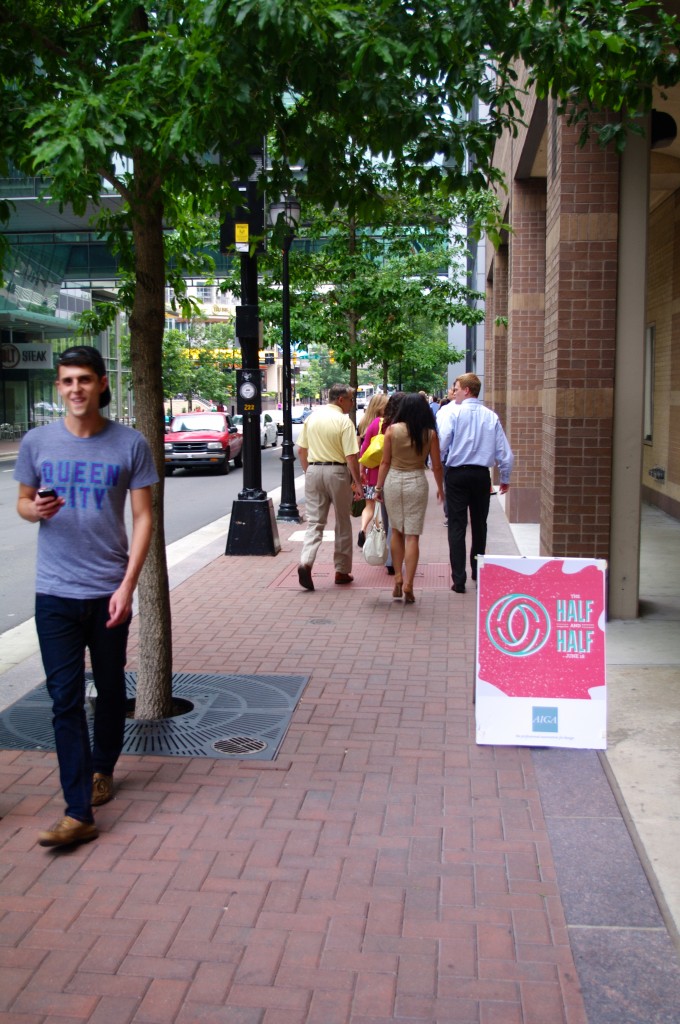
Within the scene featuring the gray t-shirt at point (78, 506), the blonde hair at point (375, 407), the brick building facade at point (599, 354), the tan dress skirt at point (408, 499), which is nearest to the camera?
the gray t-shirt at point (78, 506)

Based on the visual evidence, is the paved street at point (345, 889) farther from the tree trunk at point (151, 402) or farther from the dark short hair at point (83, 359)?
the dark short hair at point (83, 359)

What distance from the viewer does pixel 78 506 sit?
4391 mm

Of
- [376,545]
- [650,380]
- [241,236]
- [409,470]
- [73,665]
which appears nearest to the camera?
[73,665]

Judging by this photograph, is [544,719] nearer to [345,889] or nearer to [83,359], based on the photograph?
[345,889]

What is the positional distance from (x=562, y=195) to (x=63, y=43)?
3895mm

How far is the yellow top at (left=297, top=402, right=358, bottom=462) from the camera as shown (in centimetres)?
957

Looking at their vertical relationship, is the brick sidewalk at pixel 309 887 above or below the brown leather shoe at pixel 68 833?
below

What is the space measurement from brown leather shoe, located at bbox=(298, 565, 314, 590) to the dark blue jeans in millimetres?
5109

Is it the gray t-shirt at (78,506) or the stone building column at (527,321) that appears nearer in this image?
the gray t-shirt at (78,506)

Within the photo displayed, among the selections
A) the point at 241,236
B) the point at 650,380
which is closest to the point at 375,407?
the point at 241,236

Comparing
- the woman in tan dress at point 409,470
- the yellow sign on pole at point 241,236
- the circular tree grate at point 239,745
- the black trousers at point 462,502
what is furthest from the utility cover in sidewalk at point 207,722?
the yellow sign on pole at point 241,236

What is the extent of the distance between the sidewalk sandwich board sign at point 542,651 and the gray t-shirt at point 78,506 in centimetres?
189

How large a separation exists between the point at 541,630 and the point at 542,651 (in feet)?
0.35

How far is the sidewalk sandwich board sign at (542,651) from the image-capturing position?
5.21 metres
